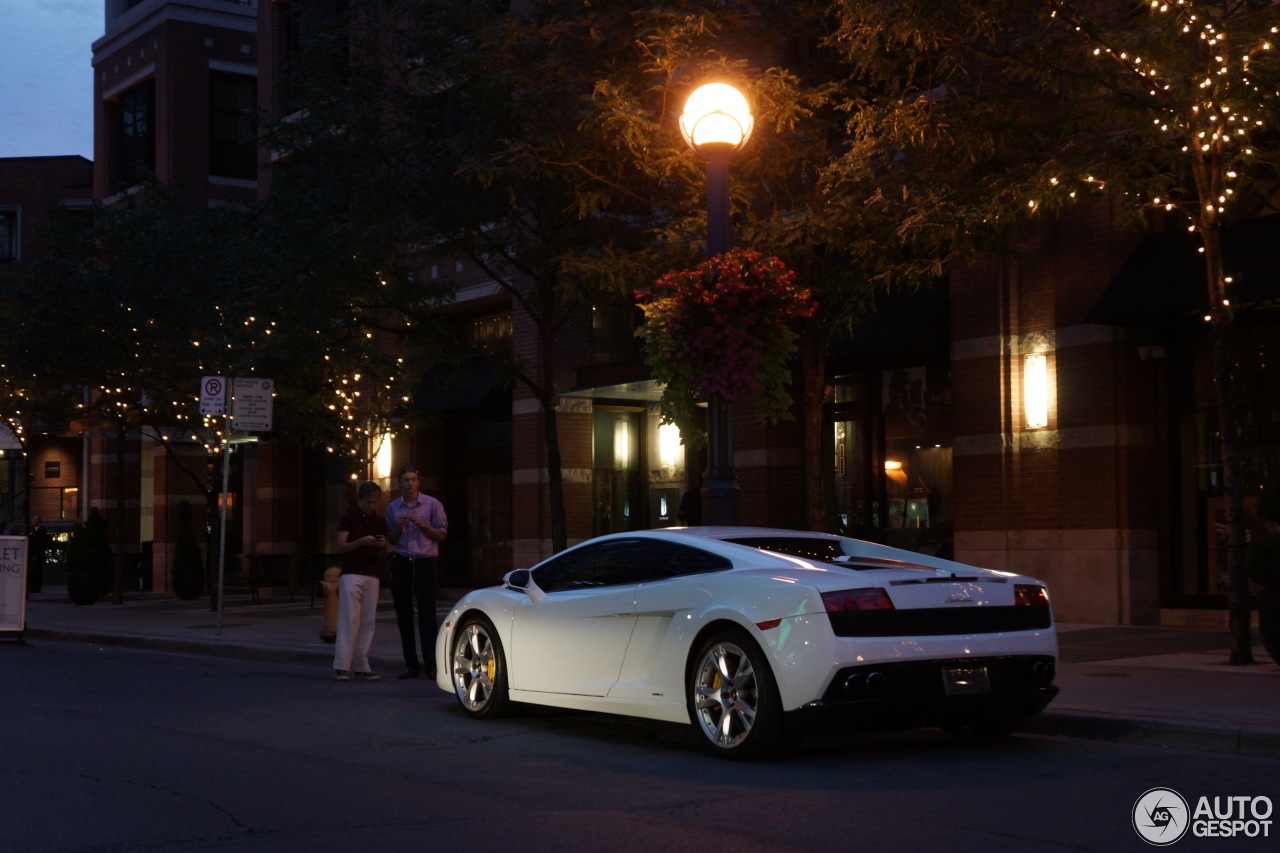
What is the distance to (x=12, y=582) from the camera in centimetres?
1931

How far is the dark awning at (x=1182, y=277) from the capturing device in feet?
46.6

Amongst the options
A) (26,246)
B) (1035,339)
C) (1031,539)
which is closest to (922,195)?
(1035,339)

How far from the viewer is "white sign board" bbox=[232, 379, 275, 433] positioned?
17984 mm

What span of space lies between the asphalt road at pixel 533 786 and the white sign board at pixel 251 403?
7.24m

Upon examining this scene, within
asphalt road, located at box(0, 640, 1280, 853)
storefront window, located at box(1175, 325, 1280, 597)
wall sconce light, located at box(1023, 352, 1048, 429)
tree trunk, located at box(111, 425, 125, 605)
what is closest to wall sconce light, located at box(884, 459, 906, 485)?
wall sconce light, located at box(1023, 352, 1048, 429)

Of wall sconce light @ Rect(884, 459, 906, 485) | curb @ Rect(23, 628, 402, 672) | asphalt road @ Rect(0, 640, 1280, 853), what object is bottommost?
curb @ Rect(23, 628, 402, 672)

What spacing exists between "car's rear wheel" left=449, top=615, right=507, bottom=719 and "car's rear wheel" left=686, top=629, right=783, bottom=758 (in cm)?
221

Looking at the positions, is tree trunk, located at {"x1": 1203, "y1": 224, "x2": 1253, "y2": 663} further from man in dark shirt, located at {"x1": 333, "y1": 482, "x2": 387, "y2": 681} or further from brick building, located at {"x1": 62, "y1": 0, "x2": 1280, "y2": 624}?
man in dark shirt, located at {"x1": 333, "y1": 482, "x2": 387, "y2": 681}

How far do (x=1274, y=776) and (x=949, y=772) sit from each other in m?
1.65

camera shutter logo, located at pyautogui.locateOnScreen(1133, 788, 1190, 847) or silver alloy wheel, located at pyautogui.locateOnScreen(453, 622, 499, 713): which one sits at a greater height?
silver alloy wheel, located at pyautogui.locateOnScreen(453, 622, 499, 713)

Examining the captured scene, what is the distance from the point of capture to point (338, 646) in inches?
537

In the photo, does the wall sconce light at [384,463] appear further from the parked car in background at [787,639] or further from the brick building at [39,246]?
the brick building at [39,246]

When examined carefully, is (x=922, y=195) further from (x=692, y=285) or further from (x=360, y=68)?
(x=360, y=68)

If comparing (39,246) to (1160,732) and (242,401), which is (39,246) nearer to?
(242,401)
